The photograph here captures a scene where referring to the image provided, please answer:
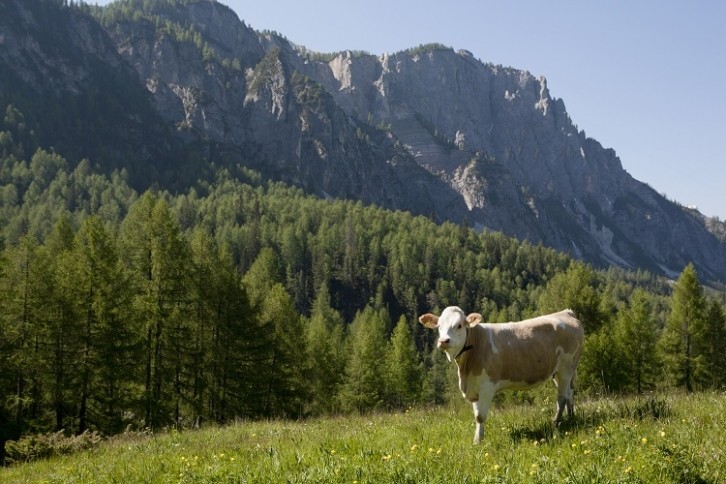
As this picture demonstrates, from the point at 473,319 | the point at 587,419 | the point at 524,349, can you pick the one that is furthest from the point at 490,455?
the point at 587,419

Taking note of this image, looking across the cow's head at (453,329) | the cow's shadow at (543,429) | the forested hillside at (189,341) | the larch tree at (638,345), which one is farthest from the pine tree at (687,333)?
the cow's head at (453,329)

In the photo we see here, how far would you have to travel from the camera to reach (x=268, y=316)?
37781 mm

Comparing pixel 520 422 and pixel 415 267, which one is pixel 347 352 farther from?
pixel 415 267

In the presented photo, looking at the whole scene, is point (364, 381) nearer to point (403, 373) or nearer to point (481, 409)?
point (403, 373)

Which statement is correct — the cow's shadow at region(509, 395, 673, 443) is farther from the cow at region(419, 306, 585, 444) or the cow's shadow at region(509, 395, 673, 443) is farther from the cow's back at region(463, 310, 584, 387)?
the cow's back at region(463, 310, 584, 387)

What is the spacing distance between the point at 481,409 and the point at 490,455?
1.69 m

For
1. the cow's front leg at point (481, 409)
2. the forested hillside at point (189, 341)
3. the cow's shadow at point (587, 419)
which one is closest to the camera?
the cow's shadow at point (587, 419)

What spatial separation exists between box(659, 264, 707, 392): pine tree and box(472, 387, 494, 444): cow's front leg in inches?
1476

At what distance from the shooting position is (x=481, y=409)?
8.23m

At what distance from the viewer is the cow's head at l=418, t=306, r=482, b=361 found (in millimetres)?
7902

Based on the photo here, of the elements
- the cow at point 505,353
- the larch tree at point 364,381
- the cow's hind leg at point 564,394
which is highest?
the cow at point 505,353

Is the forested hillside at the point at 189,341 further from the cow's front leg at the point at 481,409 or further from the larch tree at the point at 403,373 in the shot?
the cow's front leg at the point at 481,409

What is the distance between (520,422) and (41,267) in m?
24.8

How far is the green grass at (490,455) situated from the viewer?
559 centimetres
